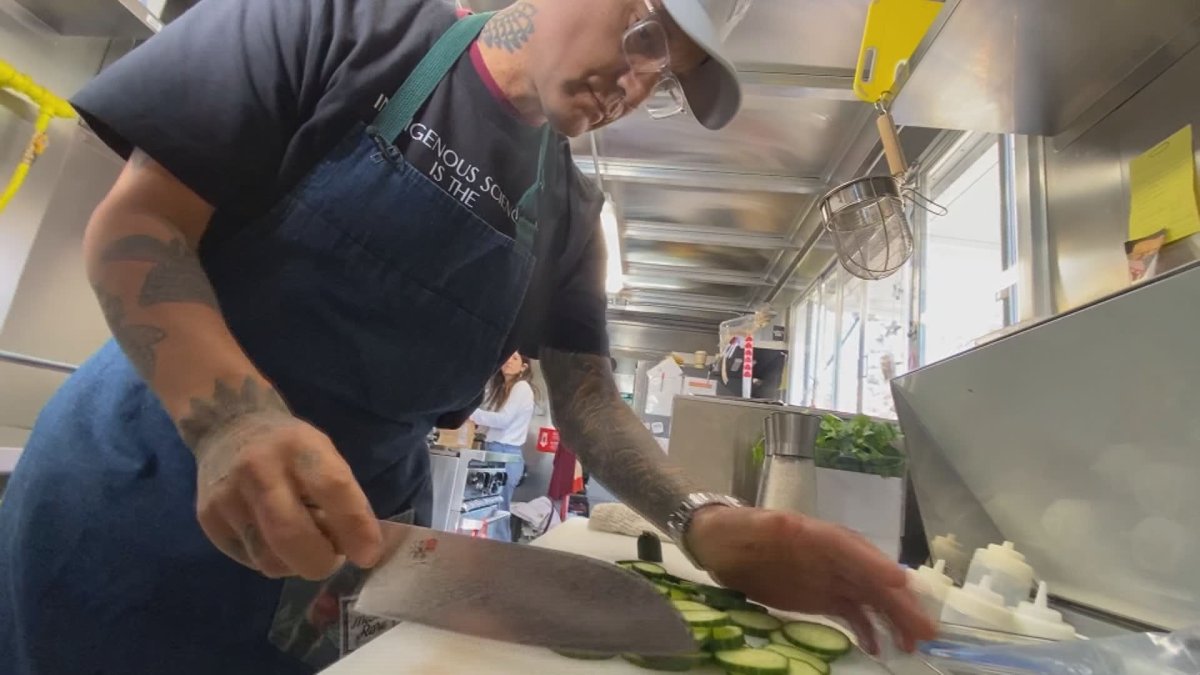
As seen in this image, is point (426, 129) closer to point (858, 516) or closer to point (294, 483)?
point (294, 483)

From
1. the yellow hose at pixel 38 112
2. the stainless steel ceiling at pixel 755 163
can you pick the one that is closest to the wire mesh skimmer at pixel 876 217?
the stainless steel ceiling at pixel 755 163

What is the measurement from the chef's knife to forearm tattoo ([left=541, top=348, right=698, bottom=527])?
0.21 metres

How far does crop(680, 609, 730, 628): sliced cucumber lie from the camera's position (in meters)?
0.55

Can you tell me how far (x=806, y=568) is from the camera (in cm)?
64

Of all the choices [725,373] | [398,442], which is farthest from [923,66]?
[725,373]

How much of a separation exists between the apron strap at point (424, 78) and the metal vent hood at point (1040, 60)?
67cm

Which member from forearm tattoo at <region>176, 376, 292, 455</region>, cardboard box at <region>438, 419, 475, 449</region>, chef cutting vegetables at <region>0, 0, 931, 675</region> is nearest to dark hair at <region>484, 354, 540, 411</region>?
cardboard box at <region>438, 419, 475, 449</region>

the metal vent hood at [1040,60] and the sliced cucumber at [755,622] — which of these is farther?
the metal vent hood at [1040,60]

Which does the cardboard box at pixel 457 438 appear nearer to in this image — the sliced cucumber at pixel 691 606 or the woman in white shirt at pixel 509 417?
the woman in white shirt at pixel 509 417

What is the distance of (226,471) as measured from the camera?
1.29 feet

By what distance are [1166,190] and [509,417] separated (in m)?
2.72

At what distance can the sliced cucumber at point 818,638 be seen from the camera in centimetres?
60

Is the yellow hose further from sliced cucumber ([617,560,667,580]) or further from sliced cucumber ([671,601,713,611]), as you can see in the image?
sliced cucumber ([671,601,713,611])

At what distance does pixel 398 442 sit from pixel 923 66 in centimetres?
95
